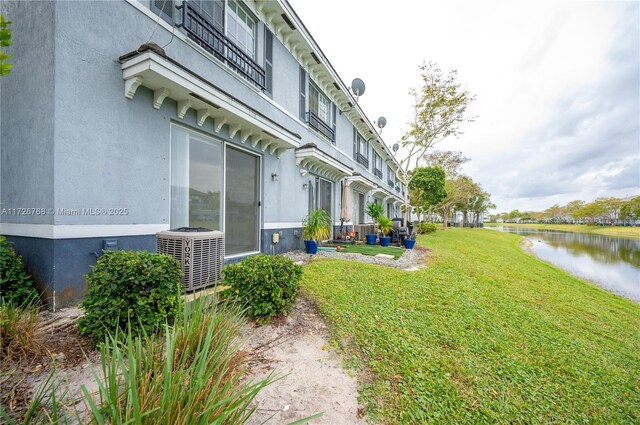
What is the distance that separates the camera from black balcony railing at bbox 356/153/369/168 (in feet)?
46.0

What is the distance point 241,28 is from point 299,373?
7.12 metres

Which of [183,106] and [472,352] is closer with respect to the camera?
[472,352]

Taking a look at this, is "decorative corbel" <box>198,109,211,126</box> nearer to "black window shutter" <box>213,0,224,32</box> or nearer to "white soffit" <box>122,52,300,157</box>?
"white soffit" <box>122,52,300,157</box>

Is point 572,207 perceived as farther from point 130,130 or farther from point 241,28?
point 130,130

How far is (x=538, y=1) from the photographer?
8.06 meters

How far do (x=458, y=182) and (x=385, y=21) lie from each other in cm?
2677

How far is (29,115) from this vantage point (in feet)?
10.6

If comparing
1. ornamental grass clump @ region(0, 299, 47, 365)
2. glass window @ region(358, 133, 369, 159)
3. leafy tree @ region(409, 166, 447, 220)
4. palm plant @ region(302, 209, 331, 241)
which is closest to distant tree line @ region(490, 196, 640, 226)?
leafy tree @ region(409, 166, 447, 220)

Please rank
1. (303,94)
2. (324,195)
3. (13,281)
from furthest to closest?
1. (324,195)
2. (303,94)
3. (13,281)

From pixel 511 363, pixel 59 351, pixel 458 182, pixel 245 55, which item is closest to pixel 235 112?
pixel 245 55

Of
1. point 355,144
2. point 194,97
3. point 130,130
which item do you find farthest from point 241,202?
point 355,144

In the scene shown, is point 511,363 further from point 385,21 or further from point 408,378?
point 385,21

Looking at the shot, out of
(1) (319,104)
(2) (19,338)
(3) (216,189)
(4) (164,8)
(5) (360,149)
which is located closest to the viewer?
(2) (19,338)

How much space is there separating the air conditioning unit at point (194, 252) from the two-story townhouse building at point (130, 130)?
0.75m
